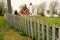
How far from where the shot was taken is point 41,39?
9047 mm

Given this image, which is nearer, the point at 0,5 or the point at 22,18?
the point at 22,18

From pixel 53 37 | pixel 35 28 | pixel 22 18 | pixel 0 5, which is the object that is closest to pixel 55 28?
pixel 53 37

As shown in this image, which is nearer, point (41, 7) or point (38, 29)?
point (38, 29)

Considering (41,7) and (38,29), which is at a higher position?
(38,29)

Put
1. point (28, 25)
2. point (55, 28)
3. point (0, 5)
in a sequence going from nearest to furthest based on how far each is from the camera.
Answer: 1. point (55, 28)
2. point (28, 25)
3. point (0, 5)

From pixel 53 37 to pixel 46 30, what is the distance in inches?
32.8

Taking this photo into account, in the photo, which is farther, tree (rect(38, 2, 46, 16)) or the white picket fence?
tree (rect(38, 2, 46, 16))

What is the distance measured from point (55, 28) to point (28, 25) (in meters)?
3.75

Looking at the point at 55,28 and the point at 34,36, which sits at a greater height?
the point at 55,28

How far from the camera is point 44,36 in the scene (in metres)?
8.73

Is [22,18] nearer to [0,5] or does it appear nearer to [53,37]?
[53,37]

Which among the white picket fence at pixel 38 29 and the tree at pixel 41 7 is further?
the tree at pixel 41 7

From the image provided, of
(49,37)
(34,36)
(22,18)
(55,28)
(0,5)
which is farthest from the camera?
(0,5)

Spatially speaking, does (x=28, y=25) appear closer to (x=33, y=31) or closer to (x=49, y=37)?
(x=33, y=31)
